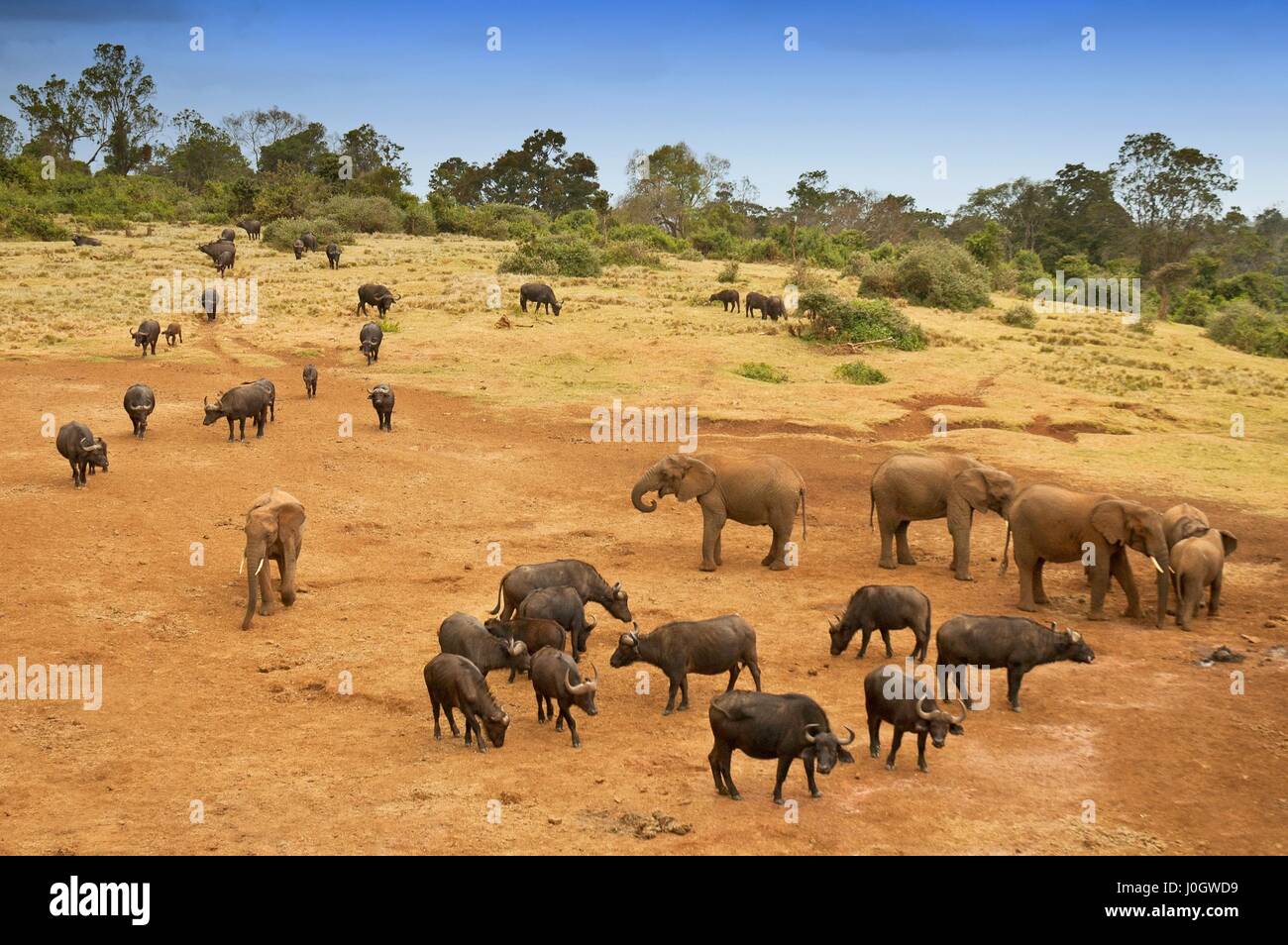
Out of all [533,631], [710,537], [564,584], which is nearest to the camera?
[533,631]

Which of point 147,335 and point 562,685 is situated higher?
point 147,335

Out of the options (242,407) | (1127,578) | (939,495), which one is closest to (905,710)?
(1127,578)

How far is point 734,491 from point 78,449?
35.2 feet

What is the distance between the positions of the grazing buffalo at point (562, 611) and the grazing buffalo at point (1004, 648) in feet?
12.6

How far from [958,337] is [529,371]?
611 inches

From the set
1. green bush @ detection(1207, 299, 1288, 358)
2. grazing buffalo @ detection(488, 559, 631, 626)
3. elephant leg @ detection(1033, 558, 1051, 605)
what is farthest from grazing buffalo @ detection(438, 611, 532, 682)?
green bush @ detection(1207, 299, 1288, 358)

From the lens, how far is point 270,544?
47.1 feet

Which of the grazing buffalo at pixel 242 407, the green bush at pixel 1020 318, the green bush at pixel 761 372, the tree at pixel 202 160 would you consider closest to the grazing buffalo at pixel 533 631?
the grazing buffalo at pixel 242 407

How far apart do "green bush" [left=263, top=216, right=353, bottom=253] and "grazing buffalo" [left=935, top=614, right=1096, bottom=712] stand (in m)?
48.3

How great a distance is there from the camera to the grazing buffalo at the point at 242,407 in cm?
2309

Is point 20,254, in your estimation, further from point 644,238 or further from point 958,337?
point 958,337

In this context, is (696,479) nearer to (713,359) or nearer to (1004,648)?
(1004,648)
